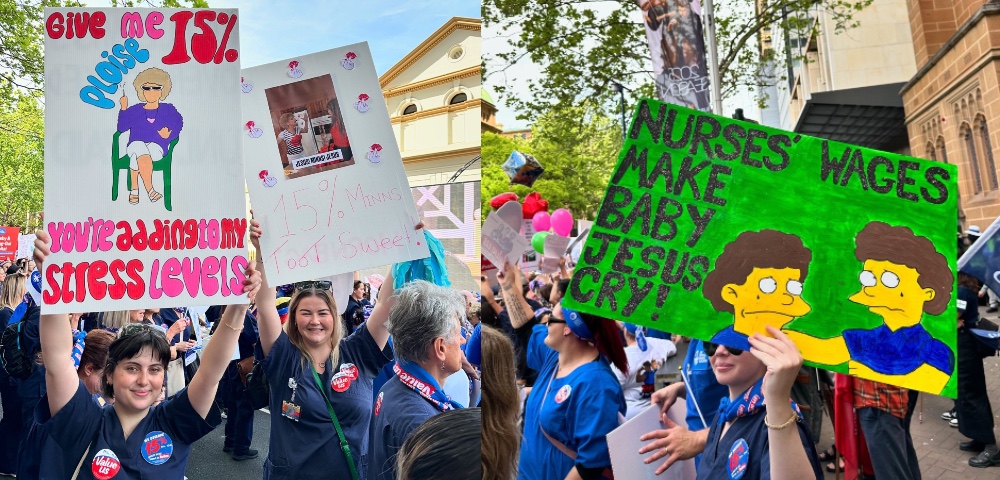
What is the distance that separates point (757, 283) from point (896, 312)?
0.28 metres

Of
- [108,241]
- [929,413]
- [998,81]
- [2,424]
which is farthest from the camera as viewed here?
[998,81]

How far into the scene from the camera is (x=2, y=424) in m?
4.25

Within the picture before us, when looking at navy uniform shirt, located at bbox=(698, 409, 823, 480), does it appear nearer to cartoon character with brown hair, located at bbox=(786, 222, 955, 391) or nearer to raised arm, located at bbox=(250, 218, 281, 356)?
cartoon character with brown hair, located at bbox=(786, 222, 955, 391)

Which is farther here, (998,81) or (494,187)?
(998,81)

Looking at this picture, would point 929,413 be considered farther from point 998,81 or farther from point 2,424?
point 2,424

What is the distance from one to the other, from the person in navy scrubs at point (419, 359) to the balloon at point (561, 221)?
213cm

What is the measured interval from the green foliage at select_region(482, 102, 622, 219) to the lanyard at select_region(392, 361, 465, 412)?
1.37 feet

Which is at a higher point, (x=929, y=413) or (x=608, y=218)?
(x=608, y=218)

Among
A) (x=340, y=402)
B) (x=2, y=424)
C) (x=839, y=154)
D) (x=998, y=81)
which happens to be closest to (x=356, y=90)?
(x=340, y=402)

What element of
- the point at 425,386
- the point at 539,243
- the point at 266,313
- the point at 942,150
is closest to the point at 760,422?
the point at 425,386

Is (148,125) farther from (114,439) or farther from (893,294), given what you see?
(893,294)

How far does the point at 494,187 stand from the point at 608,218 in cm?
63

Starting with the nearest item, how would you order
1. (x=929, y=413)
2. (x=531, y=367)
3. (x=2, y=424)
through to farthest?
(x=531, y=367) < (x=2, y=424) < (x=929, y=413)

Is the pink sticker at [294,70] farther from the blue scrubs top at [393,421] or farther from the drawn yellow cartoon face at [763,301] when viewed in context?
the drawn yellow cartoon face at [763,301]
